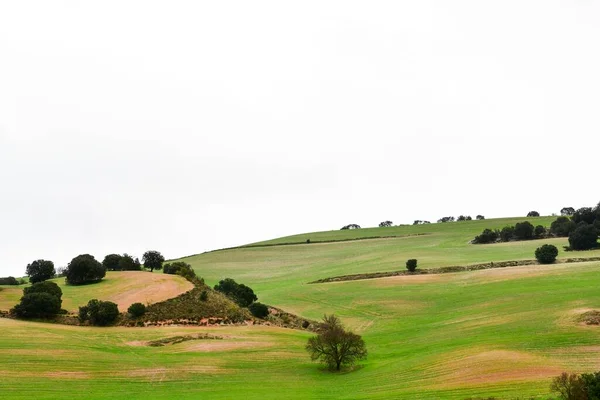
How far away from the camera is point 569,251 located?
101 metres

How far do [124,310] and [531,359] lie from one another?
45747 millimetres

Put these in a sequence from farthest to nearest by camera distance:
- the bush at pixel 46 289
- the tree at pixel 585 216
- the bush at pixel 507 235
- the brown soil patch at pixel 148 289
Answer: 1. the bush at pixel 507 235
2. the tree at pixel 585 216
3. the brown soil patch at pixel 148 289
4. the bush at pixel 46 289

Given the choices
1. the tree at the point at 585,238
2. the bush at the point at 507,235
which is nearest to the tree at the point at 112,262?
the tree at the point at 585,238

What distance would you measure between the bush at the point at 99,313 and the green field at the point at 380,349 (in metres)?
2.39

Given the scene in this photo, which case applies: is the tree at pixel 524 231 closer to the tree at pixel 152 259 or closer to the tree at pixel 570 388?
the tree at pixel 152 259

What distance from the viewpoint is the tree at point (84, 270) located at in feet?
248

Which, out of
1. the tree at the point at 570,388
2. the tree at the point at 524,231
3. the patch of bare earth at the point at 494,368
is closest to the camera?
the tree at the point at 570,388

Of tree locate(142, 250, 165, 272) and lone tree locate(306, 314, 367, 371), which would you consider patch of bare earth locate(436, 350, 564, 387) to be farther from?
tree locate(142, 250, 165, 272)

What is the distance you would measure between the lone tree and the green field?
141cm

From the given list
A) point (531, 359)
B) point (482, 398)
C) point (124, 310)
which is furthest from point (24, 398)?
point (531, 359)

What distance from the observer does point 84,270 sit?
2980 inches

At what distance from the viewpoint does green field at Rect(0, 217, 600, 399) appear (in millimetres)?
38250

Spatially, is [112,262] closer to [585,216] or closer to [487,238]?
[487,238]

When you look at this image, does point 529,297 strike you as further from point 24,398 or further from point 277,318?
point 24,398
